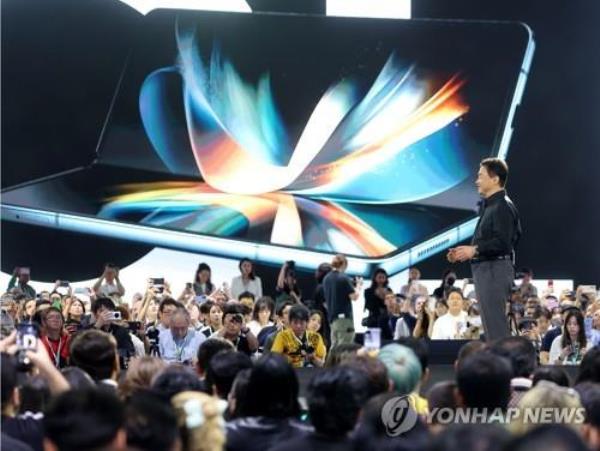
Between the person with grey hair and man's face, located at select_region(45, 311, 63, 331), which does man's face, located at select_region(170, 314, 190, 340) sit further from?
man's face, located at select_region(45, 311, 63, 331)

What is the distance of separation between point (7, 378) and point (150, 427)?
39.5 inches

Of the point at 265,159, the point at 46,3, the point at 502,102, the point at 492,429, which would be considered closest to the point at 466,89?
the point at 502,102

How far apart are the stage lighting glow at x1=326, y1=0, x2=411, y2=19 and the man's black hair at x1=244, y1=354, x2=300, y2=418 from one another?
10.6 metres

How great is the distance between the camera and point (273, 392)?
151 inches

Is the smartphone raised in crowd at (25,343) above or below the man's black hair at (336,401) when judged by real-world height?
above

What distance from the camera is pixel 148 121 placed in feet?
45.8

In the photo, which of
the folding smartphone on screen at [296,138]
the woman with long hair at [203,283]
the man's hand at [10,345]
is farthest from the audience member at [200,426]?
the folding smartphone on screen at [296,138]

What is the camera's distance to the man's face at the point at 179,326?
770 centimetres

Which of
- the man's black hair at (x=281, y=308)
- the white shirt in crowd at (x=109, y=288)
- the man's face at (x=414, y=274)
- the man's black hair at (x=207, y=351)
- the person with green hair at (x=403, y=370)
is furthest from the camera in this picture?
the man's face at (x=414, y=274)

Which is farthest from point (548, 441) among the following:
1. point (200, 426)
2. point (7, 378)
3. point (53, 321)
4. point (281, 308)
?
point (281, 308)

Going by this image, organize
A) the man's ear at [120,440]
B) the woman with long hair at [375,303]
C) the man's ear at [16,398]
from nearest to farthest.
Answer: the man's ear at [120,440] → the man's ear at [16,398] → the woman with long hair at [375,303]

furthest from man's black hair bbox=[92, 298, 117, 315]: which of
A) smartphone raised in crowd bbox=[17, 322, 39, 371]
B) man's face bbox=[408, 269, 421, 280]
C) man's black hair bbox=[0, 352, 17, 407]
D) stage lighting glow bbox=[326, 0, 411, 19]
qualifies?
stage lighting glow bbox=[326, 0, 411, 19]

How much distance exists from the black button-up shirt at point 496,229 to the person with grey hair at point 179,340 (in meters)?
2.26

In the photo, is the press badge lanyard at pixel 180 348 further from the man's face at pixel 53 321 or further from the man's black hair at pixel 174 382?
the man's black hair at pixel 174 382
